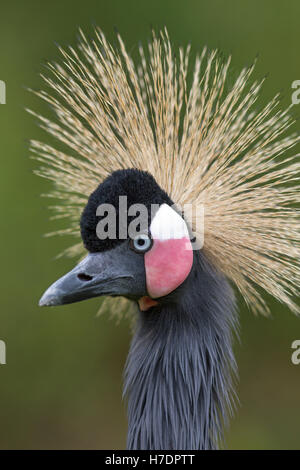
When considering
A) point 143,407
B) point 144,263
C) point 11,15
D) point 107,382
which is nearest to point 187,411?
point 143,407

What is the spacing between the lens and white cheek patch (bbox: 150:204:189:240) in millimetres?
1130

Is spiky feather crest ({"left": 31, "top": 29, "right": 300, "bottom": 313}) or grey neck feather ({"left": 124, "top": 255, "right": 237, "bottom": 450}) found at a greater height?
spiky feather crest ({"left": 31, "top": 29, "right": 300, "bottom": 313})

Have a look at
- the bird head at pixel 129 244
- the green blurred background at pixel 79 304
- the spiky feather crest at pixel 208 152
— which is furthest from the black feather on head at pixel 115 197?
the green blurred background at pixel 79 304

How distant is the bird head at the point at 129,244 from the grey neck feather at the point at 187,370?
2.9 inches

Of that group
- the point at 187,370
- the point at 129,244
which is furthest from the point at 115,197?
the point at 187,370

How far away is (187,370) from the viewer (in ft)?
3.91

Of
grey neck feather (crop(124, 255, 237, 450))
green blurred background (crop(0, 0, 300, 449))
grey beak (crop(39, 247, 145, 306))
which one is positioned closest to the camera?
grey beak (crop(39, 247, 145, 306))

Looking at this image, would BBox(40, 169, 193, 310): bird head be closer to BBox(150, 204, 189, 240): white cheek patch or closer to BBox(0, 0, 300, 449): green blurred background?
BBox(150, 204, 189, 240): white cheek patch

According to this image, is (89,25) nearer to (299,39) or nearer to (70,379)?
(299,39)

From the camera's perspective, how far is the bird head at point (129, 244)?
1099 mm

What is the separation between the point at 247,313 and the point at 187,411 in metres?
1.56

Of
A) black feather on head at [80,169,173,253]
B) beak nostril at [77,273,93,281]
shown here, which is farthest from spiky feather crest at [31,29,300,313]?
beak nostril at [77,273,93,281]

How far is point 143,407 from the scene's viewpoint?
1.22m

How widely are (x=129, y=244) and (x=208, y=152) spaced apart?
0.29m
